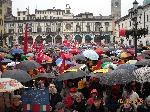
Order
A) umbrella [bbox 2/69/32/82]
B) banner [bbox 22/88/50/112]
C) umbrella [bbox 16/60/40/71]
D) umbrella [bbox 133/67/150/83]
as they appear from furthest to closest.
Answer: umbrella [bbox 16/60/40/71]
umbrella [bbox 2/69/32/82]
umbrella [bbox 133/67/150/83]
banner [bbox 22/88/50/112]

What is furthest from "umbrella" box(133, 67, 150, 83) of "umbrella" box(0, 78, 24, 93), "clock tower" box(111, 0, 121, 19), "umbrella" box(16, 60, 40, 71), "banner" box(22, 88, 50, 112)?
"clock tower" box(111, 0, 121, 19)

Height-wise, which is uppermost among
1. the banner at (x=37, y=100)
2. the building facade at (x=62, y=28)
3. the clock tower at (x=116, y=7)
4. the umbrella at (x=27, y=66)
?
the clock tower at (x=116, y=7)

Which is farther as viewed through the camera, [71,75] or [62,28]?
[62,28]

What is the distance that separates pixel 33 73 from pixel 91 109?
5.91 meters

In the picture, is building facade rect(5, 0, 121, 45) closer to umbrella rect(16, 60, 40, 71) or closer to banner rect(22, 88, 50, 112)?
umbrella rect(16, 60, 40, 71)

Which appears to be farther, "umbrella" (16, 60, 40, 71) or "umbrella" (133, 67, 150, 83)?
"umbrella" (16, 60, 40, 71)

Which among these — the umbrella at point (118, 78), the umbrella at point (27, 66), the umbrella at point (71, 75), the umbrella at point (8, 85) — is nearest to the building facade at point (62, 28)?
the umbrella at point (27, 66)

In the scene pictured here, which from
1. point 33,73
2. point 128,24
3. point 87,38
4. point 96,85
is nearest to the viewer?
point 96,85

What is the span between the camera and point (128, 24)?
72000 mm

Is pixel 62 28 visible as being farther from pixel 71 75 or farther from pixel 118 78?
pixel 118 78

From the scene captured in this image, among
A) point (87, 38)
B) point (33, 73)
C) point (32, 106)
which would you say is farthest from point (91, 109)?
point (87, 38)

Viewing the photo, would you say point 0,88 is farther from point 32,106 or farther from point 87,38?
point 87,38

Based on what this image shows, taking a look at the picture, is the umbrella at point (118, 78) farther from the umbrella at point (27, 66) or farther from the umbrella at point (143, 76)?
the umbrella at point (27, 66)

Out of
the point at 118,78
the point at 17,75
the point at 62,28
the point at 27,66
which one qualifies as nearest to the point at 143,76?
the point at 118,78
